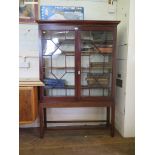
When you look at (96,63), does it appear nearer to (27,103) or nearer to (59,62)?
(59,62)

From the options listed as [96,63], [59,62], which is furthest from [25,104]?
[96,63]

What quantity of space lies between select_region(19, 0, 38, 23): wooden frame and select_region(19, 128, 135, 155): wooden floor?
180cm

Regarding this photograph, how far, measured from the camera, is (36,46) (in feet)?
10.6

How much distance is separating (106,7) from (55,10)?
843mm

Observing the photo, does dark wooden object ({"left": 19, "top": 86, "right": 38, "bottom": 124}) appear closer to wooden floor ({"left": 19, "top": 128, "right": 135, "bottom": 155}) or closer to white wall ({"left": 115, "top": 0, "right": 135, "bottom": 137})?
wooden floor ({"left": 19, "top": 128, "right": 135, "bottom": 155})

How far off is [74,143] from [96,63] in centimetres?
122

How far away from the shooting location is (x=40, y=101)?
292 cm

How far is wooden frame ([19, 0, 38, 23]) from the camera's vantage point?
3137 millimetres

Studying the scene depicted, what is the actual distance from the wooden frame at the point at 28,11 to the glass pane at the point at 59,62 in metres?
0.47

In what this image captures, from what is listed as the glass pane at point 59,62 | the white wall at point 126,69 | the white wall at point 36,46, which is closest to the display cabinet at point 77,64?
the glass pane at point 59,62

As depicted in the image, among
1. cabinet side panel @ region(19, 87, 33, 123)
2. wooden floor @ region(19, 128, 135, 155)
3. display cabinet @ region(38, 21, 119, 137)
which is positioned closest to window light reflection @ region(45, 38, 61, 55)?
display cabinet @ region(38, 21, 119, 137)
